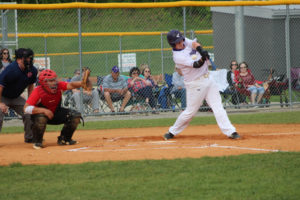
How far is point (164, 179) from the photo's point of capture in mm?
6480

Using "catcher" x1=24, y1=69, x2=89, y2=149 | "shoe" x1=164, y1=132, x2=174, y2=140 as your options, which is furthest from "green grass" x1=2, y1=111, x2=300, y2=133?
"catcher" x1=24, y1=69, x2=89, y2=149

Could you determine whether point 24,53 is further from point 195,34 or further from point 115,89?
point 195,34

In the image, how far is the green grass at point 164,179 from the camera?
5.80 metres

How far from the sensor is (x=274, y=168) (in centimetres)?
682

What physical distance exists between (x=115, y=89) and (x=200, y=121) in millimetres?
2700

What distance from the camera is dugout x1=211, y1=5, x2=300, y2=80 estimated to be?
18.2 meters

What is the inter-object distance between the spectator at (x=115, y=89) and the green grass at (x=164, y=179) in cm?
691

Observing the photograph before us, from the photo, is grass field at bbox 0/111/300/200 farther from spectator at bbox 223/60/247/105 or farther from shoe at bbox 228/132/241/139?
spectator at bbox 223/60/247/105

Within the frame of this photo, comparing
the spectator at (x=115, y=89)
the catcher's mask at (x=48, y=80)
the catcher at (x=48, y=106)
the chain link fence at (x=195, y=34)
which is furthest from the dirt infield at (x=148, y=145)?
the chain link fence at (x=195, y=34)

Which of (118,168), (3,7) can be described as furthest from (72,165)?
(3,7)

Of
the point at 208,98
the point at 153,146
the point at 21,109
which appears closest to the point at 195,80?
the point at 208,98

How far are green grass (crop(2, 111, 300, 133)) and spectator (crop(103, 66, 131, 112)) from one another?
3.17 feet

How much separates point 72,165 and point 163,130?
440cm

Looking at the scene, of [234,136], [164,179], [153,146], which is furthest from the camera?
[234,136]
